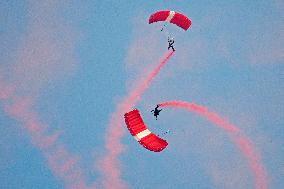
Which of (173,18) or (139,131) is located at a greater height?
(173,18)

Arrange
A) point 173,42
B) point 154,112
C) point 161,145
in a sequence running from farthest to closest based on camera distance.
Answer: point 173,42
point 154,112
point 161,145

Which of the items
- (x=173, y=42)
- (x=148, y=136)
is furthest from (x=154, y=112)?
(x=173, y=42)

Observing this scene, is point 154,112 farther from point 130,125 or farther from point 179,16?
point 179,16

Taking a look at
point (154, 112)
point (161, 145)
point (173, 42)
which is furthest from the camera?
point (173, 42)

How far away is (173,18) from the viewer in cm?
3650

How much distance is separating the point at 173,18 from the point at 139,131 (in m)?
9.35

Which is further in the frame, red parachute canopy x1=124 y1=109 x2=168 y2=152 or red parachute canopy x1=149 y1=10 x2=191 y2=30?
red parachute canopy x1=149 y1=10 x2=191 y2=30

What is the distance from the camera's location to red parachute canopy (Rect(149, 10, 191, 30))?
3512cm

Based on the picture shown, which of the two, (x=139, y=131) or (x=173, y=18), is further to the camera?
(x=173, y=18)

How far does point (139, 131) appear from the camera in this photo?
31859 millimetres

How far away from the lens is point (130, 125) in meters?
31.5

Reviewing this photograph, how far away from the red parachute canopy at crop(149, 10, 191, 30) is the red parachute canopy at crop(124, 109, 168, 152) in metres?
7.15

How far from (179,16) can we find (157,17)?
71.3 inches

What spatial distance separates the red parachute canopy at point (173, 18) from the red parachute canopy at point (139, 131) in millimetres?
7148
